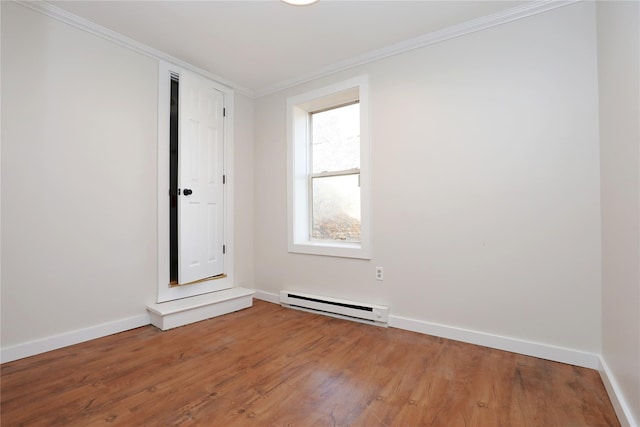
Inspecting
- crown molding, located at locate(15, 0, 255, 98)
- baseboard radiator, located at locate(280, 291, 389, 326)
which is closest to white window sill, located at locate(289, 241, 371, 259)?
baseboard radiator, located at locate(280, 291, 389, 326)

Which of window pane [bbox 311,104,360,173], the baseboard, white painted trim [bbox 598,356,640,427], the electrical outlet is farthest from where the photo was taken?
the baseboard

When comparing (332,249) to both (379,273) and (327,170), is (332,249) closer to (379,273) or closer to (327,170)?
(379,273)

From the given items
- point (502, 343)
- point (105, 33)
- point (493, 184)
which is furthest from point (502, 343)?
point (105, 33)

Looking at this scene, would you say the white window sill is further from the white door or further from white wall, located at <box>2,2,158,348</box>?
white wall, located at <box>2,2,158,348</box>

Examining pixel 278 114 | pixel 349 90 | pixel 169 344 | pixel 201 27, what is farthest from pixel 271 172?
pixel 169 344

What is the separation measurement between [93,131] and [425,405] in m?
2.98

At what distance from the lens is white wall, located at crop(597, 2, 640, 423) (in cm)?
128

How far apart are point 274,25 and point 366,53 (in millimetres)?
885

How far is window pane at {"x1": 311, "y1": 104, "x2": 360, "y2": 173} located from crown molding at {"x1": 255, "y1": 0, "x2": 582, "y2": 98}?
16.4 inches

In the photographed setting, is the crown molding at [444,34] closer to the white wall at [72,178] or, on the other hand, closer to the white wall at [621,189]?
the white wall at [621,189]

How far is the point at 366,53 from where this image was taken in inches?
107

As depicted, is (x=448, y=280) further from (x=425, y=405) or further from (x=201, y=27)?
(x=201, y=27)

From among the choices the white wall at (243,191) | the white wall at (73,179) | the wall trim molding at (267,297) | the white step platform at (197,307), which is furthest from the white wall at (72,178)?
the wall trim molding at (267,297)

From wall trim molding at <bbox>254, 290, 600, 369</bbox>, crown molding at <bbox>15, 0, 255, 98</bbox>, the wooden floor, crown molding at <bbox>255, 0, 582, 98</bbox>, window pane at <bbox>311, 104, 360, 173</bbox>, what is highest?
crown molding at <bbox>15, 0, 255, 98</bbox>
